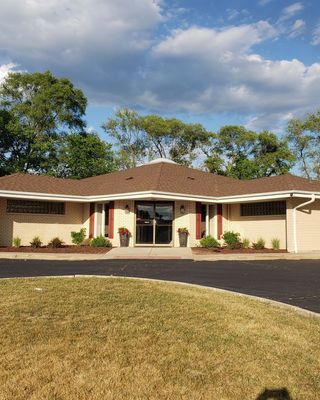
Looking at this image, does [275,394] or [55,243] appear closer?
[275,394]

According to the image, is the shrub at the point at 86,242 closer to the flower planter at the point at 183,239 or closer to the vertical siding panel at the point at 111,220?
the vertical siding panel at the point at 111,220

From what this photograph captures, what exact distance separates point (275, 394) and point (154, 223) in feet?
59.1

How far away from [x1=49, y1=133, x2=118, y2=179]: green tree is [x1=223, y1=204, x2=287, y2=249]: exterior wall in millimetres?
19360

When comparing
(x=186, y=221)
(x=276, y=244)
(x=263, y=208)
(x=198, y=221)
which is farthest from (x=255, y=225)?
(x=186, y=221)

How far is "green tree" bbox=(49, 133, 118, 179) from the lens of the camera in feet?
130

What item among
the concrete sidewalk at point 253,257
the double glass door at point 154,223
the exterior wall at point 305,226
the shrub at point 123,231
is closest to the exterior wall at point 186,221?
the double glass door at point 154,223

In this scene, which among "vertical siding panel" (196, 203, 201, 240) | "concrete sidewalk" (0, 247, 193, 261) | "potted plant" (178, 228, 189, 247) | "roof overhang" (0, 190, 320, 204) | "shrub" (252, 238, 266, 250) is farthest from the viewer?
"vertical siding panel" (196, 203, 201, 240)

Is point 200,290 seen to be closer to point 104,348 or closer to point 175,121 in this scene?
point 104,348

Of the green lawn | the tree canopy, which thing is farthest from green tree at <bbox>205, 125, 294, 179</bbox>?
the green lawn

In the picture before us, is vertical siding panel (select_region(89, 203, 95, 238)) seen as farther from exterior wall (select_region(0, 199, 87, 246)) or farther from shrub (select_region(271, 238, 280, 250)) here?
shrub (select_region(271, 238, 280, 250))

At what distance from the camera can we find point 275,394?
3812mm

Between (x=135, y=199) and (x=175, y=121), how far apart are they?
32.1 metres

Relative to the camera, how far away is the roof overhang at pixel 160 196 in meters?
19.7

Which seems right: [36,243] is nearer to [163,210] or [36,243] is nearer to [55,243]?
[55,243]
